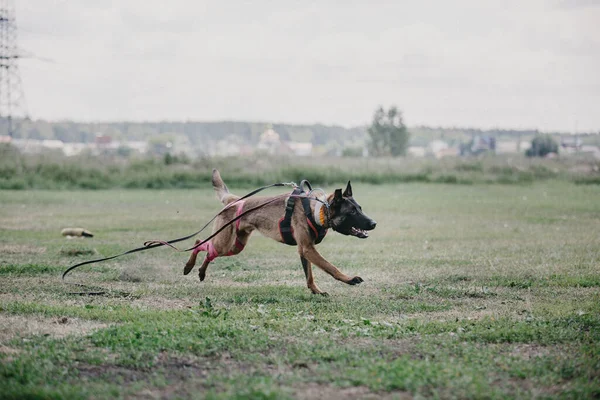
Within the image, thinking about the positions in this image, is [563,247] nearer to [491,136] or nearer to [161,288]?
[161,288]

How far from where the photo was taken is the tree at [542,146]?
6244 cm

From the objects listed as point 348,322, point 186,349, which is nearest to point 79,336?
point 186,349

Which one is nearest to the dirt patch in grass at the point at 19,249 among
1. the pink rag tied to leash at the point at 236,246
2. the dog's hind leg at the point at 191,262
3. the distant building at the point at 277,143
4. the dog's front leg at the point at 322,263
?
the dog's hind leg at the point at 191,262

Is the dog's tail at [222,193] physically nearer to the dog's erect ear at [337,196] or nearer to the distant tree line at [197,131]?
the dog's erect ear at [337,196]

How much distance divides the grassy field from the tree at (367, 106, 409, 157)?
58373 mm

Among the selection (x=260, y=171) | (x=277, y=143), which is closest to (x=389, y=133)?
(x=277, y=143)

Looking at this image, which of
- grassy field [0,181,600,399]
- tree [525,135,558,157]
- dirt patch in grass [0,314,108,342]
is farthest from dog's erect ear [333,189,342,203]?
tree [525,135,558,157]

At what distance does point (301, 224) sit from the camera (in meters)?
9.69

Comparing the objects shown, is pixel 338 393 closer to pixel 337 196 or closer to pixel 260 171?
pixel 337 196

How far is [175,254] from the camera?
14.5m

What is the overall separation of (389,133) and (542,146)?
1699 cm

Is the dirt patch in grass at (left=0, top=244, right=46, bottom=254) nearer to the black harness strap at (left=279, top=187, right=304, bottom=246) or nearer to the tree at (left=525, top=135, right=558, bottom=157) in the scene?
the black harness strap at (left=279, top=187, right=304, bottom=246)

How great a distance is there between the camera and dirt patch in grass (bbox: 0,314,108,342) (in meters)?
7.20

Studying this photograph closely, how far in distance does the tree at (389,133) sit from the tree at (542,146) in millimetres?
13901
